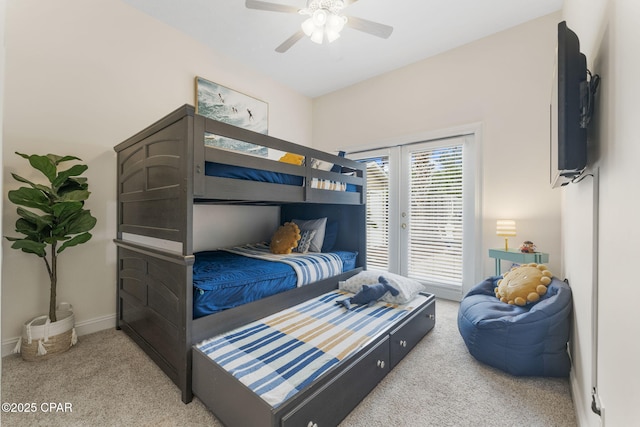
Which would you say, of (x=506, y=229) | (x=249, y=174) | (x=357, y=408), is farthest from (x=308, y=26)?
(x=357, y=408)

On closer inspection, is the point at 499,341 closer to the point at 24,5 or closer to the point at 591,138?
the point at 591,138

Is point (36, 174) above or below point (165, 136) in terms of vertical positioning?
below

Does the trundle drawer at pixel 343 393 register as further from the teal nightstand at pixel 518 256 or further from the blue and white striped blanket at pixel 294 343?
the teal nightstand at pixel 518 256

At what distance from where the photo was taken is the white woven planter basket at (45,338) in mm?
1967

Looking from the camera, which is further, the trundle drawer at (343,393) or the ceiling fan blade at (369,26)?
the ceiling fan blade at (369,26)

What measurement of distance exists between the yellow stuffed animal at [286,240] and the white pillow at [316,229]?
0.17m

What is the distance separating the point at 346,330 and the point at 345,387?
411mm

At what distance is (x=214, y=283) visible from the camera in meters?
1.81

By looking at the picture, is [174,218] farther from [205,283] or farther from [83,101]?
[83,101]

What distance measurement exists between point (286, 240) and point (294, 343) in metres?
1.40

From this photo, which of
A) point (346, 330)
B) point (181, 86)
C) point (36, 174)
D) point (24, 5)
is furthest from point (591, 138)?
point (24, 5)

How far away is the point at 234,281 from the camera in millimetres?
1914

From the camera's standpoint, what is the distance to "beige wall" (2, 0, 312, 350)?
2.11 metres

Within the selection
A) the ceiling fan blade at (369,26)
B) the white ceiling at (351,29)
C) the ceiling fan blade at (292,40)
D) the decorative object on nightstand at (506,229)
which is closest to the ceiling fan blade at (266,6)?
the ceiling fan blade at (292,40)
